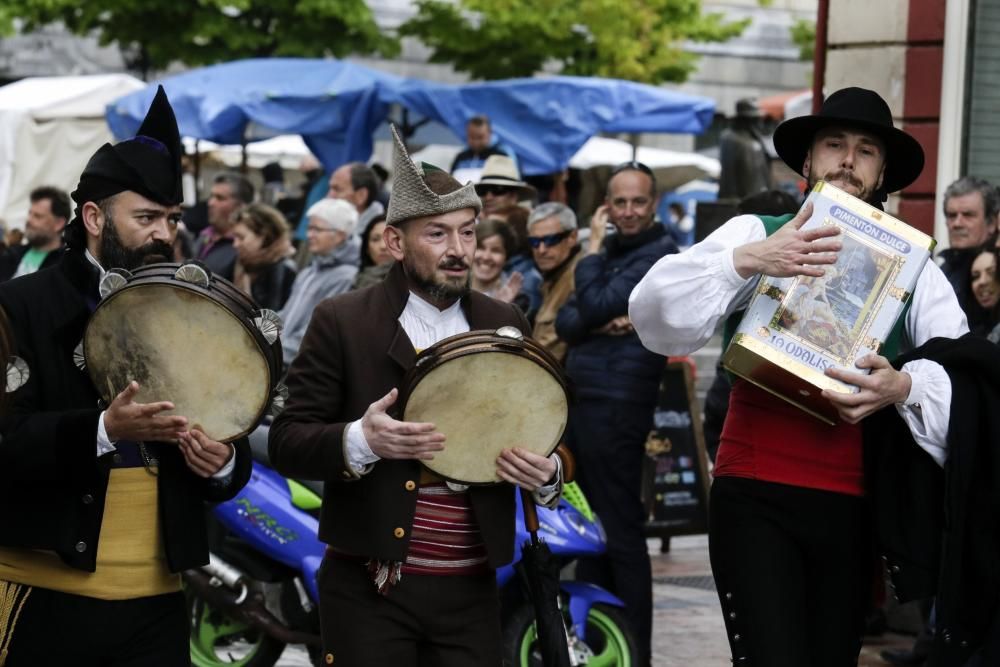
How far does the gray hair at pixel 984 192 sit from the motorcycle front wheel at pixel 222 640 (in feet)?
12.7

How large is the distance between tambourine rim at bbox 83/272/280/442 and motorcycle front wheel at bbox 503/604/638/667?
266cm

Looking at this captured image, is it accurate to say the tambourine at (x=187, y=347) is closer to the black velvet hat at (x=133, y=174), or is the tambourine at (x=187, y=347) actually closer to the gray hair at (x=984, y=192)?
the black velvet hat at (x=133, y=174)

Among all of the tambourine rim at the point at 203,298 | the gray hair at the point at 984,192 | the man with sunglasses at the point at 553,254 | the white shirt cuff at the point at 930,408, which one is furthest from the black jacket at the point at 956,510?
the man with sunglasses at the point at 553,254

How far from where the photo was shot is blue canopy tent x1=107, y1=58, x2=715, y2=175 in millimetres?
15477

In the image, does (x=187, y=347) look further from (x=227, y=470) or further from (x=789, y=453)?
(x=789, y=453)

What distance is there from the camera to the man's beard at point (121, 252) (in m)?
4.58

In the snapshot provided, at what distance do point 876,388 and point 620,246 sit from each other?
3.57 meters

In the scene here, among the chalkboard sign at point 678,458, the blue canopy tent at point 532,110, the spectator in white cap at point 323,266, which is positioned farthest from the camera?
the blue canopy tent at point 532,110

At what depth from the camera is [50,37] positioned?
32.6 meters

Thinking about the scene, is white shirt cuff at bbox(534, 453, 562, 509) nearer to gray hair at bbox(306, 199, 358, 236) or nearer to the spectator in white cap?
the spectator in white cap

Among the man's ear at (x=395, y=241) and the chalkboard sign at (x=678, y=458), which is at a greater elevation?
the man's ear at (x=395, y=241)

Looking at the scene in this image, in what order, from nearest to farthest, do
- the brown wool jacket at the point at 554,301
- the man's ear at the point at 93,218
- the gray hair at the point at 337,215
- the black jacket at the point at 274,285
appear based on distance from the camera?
the man's ear at the point at 93,218 < the brown wool jacket at the point at 554,301 < the gray hair at the point at 337,215 < the black jacket at the point at 274,285

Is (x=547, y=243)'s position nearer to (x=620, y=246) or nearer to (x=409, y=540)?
(x=620, y=246)

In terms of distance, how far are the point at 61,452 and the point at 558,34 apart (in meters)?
25.0
